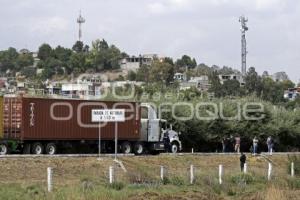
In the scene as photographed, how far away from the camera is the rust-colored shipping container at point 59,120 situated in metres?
34.9

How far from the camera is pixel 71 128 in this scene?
3747cm

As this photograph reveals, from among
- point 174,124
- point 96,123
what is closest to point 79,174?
point 96,123

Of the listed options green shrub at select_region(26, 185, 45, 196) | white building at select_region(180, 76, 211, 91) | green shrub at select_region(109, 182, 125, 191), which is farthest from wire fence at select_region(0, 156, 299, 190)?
white building at select_region(180, 76, 211, 91)

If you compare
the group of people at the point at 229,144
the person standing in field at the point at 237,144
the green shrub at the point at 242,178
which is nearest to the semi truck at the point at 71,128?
the person standing in field at the point at 237,144

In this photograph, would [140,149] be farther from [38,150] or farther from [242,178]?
[242,178]

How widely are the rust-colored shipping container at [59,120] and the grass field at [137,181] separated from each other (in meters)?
3.71

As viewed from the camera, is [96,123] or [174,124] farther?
[174,124]

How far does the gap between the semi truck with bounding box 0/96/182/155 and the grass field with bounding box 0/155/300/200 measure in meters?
3.53

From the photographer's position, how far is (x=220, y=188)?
23281 mm

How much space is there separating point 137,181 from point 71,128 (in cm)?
1298

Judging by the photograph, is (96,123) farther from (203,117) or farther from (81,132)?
(203,117)

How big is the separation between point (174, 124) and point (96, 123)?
13994mm

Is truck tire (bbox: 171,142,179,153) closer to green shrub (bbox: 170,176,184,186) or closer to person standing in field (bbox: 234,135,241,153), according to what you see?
person standing in field (bbox: 234,135,241,153)

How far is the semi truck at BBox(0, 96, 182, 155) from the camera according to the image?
114 feet
